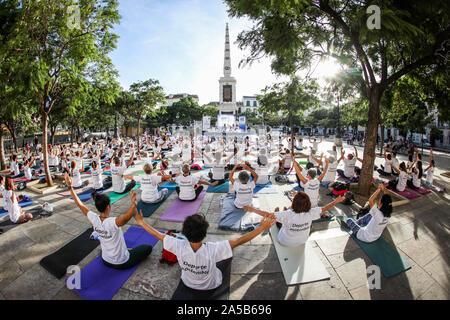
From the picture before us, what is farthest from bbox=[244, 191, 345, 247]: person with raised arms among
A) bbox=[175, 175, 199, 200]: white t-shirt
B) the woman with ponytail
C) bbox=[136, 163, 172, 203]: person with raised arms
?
A: bbox=[136, 163, 172, 203]: person with raised arms

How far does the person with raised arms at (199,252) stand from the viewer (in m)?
2.57

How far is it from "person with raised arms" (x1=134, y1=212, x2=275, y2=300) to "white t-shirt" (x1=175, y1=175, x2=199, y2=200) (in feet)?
12.3

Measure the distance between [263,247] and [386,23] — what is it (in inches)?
208

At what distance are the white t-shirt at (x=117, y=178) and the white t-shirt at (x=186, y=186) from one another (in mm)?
2366

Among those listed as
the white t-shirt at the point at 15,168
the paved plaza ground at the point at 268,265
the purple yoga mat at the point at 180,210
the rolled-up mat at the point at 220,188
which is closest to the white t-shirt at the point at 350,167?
the paved plaza ground at the point at 268,265

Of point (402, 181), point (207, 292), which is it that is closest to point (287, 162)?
point (402, 181)

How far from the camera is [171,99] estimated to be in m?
97.2

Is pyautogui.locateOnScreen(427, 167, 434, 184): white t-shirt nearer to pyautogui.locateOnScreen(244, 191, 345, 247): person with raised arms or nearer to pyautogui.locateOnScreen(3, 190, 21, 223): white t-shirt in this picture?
pyautogui.locateOnScreen(244, 191, 345, 247): person with raised arms

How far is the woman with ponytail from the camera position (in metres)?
3.96

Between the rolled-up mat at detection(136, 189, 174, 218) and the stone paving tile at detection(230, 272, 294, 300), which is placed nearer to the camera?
the stone paving tile at detection(230, 272, 294, 300)

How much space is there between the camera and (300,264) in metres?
3.73
